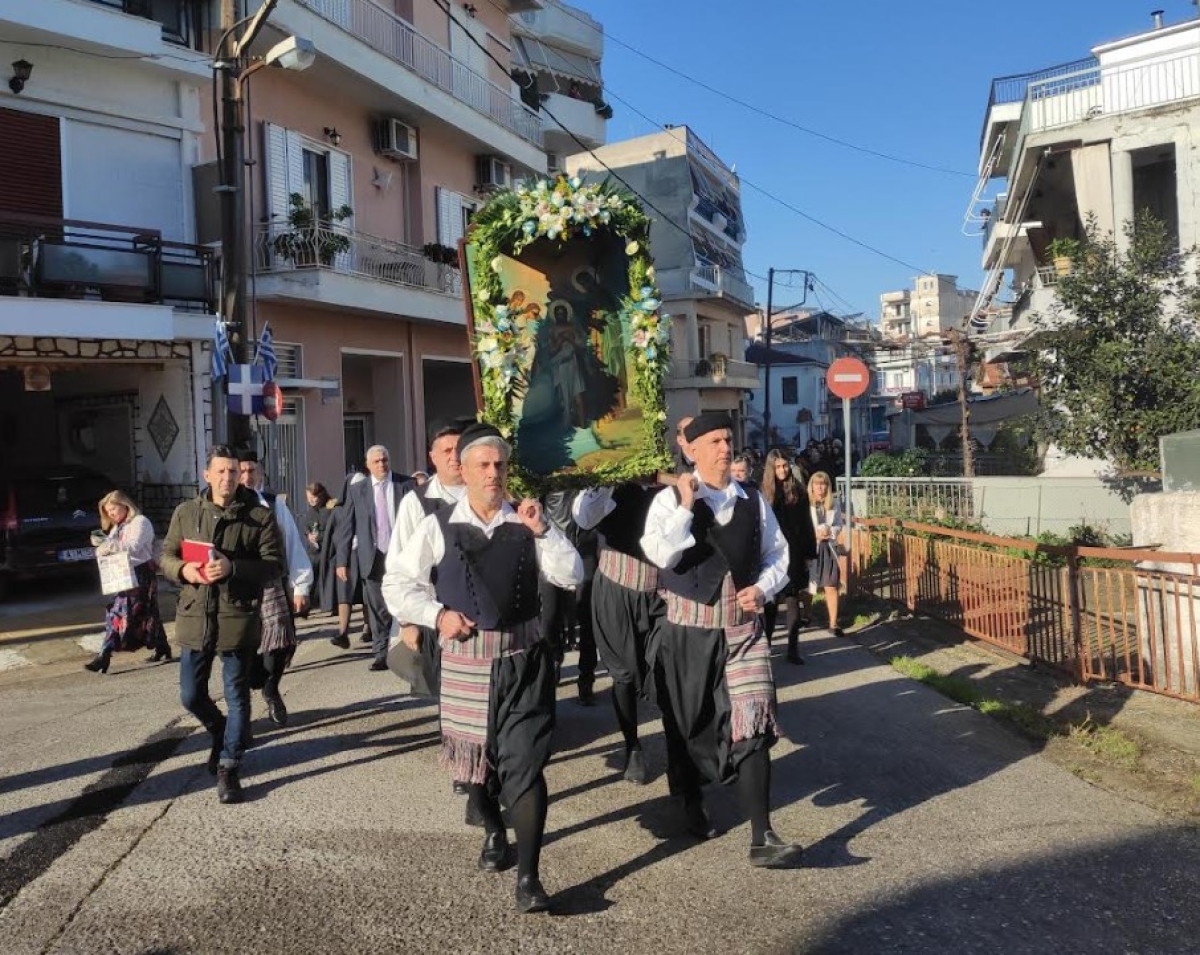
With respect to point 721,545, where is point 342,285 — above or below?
above

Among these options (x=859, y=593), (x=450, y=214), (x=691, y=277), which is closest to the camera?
(x=859, y=593)

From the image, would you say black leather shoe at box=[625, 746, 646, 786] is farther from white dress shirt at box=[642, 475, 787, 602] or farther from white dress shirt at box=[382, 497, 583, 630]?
white dress shirt at box=[382, 497, 583, 630]

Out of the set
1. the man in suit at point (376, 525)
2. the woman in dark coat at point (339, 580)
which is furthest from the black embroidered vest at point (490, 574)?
the woman in dark coat at point (339, 580)

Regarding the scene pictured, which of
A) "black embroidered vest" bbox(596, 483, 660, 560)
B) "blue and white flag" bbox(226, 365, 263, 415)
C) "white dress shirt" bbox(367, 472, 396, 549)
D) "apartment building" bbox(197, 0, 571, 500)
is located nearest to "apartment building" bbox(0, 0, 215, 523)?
"apartment building" bbox(197, 0, 571, 500)

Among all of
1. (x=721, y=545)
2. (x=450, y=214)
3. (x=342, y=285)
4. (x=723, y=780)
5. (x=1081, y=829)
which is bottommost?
(x=1081, y=829)

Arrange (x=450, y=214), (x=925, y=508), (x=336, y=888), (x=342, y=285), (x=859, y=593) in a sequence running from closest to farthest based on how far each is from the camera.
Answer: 1. (x=336, y=888)
2. (x=859, y=593)
3. (x=342, y=285)
4. (x=925, y=508)
5. (x=450, y=214)

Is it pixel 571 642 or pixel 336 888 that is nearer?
pixel 336 888

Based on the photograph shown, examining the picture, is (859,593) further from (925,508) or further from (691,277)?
(691,277)

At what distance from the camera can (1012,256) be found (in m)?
32.2

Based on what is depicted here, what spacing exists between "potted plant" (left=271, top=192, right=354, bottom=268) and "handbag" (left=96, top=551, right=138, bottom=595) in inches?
296

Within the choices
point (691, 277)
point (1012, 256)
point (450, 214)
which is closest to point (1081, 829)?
point (450, 214)

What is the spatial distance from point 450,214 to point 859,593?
1164 centimetres

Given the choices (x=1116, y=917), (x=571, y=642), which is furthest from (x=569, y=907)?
(x=571, y=642)

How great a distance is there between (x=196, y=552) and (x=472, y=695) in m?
2.10
